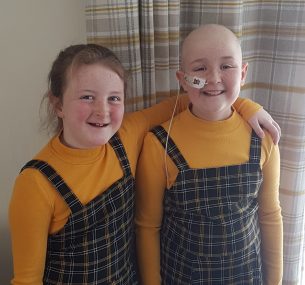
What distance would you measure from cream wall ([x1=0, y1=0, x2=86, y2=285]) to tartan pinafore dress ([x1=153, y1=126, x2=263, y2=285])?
17.2 inches

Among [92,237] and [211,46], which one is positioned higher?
[211,46]

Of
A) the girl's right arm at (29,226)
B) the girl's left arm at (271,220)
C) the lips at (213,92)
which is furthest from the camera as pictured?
the girl's left arm at (271,220)

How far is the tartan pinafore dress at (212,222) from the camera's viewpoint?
3.34 ft

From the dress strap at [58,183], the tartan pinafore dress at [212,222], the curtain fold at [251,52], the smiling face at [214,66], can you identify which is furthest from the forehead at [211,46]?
the dress strap at [58,183]

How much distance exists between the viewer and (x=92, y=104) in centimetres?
90

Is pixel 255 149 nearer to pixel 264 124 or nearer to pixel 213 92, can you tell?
pixel 264 124

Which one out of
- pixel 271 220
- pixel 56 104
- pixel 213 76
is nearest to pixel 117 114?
pixel 56 104

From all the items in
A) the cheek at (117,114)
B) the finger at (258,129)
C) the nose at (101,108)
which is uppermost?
the nose at (101,108)

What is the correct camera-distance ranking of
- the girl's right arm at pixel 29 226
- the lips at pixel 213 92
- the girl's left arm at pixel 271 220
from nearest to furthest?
the girl's right arm at pixel 29 226 → the lips at pixel 213 92 → the girl's left arm at pixel 271 220

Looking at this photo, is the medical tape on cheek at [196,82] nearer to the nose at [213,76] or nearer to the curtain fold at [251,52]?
the nose at [213,76]

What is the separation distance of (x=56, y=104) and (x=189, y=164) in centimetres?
39

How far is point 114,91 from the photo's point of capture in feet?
3.03

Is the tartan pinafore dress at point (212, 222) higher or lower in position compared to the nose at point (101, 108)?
lower

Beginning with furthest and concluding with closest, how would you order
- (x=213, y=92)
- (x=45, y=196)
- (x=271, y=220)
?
(x=271, y=220) < (x=213, y=92) < (x=45, y=196)
